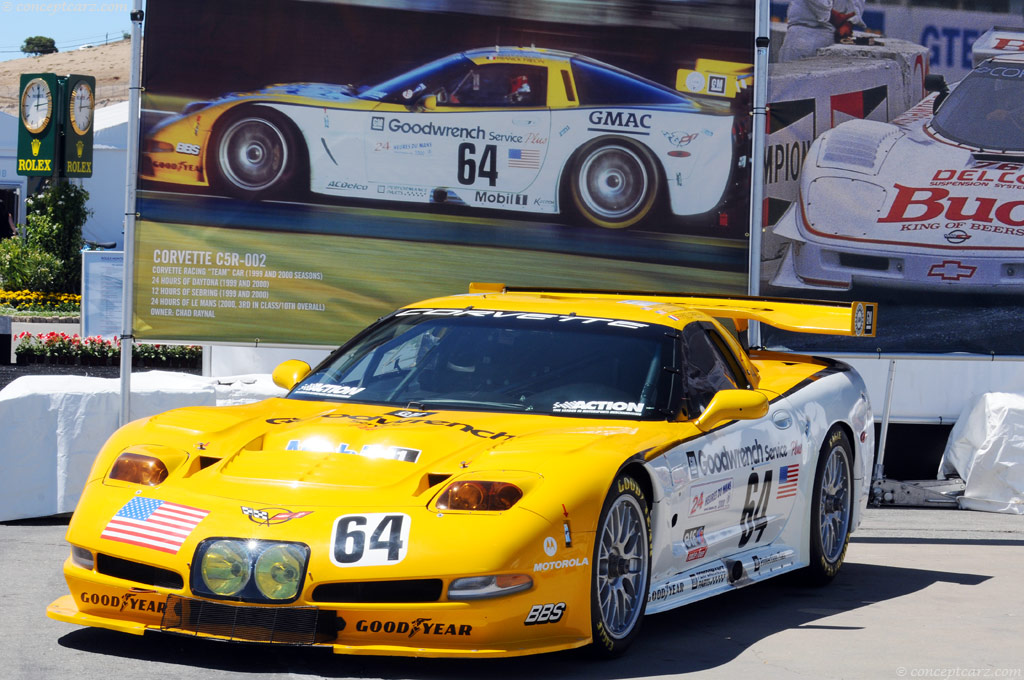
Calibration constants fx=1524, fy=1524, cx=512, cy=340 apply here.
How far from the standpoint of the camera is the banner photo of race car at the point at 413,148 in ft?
32.8

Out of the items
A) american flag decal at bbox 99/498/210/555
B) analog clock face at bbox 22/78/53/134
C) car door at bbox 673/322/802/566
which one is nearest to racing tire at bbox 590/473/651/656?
car door at bbox 673/322/802/566

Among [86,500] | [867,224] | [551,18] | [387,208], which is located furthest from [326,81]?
[86,500]

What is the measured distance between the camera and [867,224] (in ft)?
34.4

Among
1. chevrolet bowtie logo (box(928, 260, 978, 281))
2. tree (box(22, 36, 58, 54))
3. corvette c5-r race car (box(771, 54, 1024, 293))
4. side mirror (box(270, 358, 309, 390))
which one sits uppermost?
tree (box(22, 36, 58, 54))

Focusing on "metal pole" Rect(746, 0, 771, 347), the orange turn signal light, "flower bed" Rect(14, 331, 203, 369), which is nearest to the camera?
the orange turn signal light

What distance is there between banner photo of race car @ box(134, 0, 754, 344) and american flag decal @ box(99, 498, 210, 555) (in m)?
4.67

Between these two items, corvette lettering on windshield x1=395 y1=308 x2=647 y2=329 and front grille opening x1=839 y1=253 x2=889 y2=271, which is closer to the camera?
corvette lettering on windshield x1=395 y1=308 x2=647 y2=329

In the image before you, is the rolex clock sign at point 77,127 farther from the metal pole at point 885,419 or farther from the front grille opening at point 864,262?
the metal pole at point 885,419

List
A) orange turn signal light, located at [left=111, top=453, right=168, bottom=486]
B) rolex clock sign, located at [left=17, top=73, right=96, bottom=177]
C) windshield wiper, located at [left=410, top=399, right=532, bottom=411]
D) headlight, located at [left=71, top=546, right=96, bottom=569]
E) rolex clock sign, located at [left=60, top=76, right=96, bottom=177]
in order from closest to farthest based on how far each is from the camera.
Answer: headlight, located at [left=71, top=546, right=96, bottom=569] → orange turn signal light, located at [left=111, top=453, right=168, bottom=486] → windshield wiper, located at [left=410, top=399, right=532, bottom=411] → rolex clock sign, located at [left=17, top=73, right=96, bottom=177] → rolex clock sign, located at [left=60, top=76, right=96, bottom=177]

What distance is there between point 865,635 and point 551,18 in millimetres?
5265

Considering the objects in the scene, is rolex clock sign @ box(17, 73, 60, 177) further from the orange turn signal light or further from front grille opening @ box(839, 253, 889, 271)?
the orange turn signal light

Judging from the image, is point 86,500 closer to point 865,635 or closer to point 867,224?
point 865,635

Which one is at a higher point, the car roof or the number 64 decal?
the car roof

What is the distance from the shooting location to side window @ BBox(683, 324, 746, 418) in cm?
651
